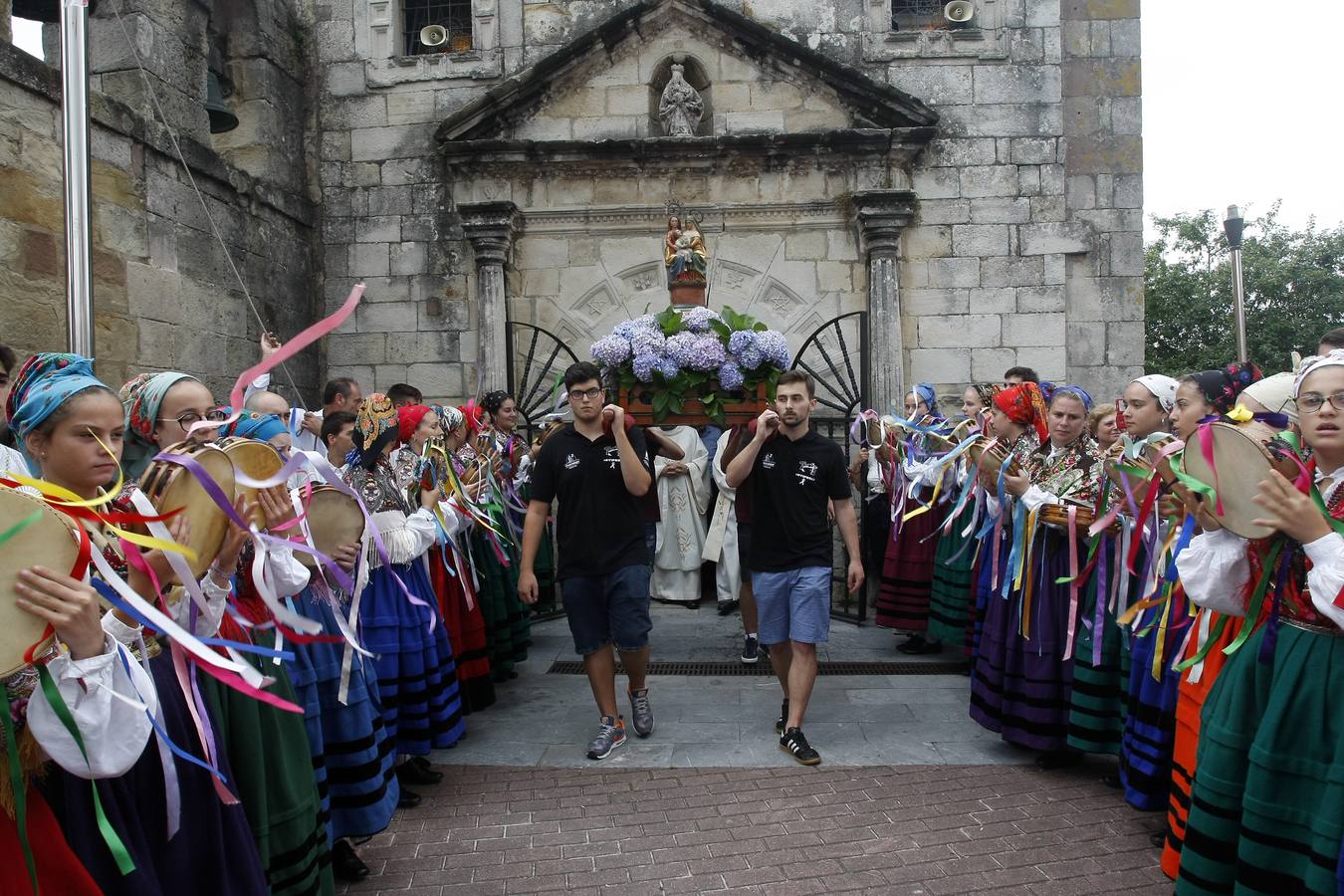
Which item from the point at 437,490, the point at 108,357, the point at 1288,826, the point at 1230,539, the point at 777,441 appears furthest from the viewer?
the point at 108,357

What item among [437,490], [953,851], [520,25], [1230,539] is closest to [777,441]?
[437,490]

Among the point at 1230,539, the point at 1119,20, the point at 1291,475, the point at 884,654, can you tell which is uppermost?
the point at 1119,20

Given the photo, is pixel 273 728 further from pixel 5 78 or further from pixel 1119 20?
pixel 1119 20

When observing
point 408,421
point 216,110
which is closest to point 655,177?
point 216,110

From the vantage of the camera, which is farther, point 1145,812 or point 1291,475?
point 1145,812

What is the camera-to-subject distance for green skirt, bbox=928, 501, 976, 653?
6488 mm

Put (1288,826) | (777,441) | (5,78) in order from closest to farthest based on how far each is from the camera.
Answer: (1288,826) < (777,441) < (5,78)

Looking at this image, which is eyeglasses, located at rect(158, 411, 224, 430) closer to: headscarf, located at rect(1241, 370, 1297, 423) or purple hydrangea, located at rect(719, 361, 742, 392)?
purple hydrangea, located at rect(719, 361, 742, 392)

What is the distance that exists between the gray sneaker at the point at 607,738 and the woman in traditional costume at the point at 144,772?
2583mm

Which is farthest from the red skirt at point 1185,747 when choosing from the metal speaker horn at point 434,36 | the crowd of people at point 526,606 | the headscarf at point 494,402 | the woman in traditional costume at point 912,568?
the metal speaker horn at point 434,36

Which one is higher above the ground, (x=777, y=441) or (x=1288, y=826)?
(x=777, y=441)

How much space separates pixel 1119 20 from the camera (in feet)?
30.7

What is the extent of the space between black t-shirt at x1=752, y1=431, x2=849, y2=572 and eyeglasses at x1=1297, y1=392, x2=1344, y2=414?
2557mm

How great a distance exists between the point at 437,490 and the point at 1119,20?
347 inches
